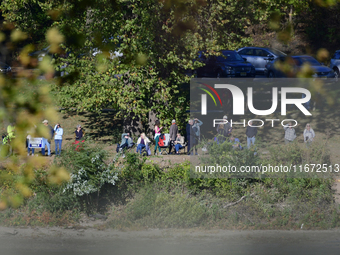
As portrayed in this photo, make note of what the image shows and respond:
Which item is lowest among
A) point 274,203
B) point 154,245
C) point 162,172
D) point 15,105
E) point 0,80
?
point 154,245

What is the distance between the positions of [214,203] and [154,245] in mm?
1913

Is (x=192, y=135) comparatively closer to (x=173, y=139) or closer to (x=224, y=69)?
(x=173, y=139)

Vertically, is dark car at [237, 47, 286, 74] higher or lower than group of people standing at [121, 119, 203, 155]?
higher

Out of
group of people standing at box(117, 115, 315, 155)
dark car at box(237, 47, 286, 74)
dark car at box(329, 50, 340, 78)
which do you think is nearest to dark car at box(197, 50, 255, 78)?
dark car at box(237, 47, 286, 74)

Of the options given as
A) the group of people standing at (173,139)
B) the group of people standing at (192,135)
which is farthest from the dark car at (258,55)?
the group of people standing at (173,139)

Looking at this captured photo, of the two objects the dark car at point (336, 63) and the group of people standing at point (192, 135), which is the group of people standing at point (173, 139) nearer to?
the group of people standing at point (192, 135)

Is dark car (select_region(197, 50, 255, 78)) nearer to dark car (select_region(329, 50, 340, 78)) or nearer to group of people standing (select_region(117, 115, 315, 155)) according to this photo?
dark car (select_region(329, 50, 340, 78))

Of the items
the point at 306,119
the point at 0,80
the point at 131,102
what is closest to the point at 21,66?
the point at 0,80

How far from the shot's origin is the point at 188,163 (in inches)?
416

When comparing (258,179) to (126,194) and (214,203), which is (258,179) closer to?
(214,203)

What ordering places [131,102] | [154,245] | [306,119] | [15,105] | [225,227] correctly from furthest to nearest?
[306,119]
[131,102]
[225,227]
[154,245]
[15,105]

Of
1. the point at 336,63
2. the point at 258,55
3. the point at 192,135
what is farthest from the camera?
the point at 258,55

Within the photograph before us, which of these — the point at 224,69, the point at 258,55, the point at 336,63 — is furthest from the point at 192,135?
the point at 258,55

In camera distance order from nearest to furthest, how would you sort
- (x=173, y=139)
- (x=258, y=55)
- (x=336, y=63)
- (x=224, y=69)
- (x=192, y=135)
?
(x=192, y=135), (x=173, y=139), (x=224, y=69), (x=336, y=63), (x=258, y=55)
